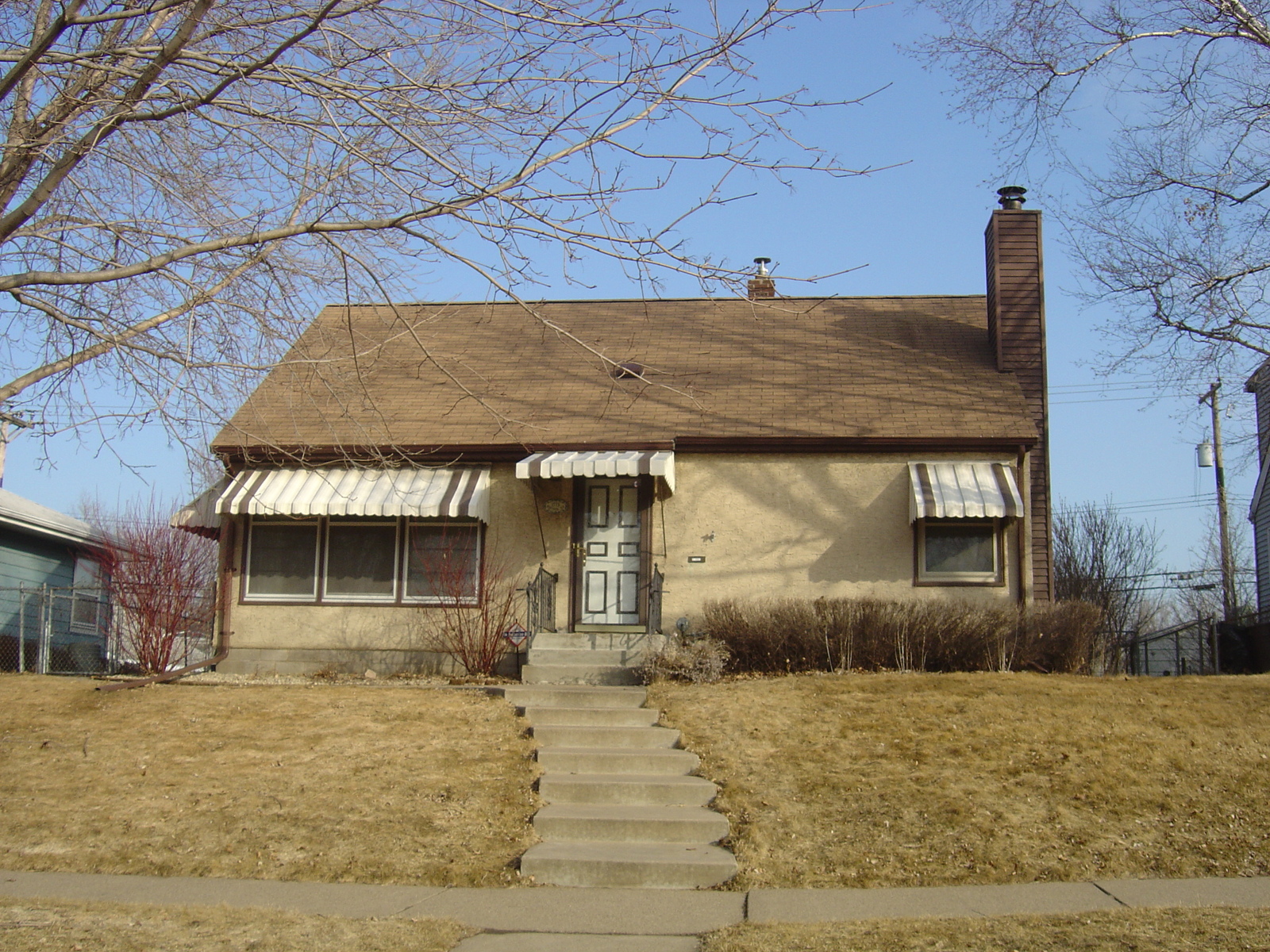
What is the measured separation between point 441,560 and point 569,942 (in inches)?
351

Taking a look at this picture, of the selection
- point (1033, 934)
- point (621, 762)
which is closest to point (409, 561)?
point (621, 762)

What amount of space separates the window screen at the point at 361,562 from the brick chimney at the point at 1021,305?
8693 millimetres

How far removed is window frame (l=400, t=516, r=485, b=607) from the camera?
14.7 m

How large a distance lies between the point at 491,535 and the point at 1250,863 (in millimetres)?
9681

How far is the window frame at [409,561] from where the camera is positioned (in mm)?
14703

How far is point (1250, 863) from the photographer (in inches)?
298

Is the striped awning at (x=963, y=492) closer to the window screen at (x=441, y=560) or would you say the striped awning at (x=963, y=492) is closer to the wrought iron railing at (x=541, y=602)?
the wrought iron railing at (x=541, y=602)

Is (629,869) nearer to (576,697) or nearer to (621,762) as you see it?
(621,762)

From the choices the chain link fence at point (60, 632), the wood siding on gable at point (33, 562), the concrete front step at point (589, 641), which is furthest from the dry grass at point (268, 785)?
the wood siding on gable at point (33, 562)

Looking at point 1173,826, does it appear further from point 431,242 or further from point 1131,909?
point 431,242

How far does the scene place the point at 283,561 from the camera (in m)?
15.2

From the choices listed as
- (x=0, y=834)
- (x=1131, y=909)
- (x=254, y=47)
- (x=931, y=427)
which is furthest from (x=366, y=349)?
(x=931, y=427)

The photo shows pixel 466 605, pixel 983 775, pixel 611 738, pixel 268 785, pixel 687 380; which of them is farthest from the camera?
pixel 687 380

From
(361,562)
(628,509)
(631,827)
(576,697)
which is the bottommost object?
(631,827)
